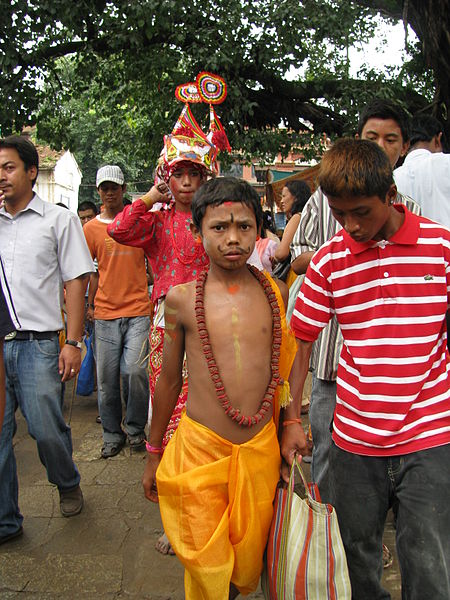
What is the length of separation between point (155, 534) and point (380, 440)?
1.96m

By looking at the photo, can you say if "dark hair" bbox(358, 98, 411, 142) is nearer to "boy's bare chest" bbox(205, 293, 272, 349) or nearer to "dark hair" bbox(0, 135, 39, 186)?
"boy's bare chest" bbox(205, 293, 272, 349)

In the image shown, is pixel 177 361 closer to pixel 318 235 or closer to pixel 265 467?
pixel 265 467

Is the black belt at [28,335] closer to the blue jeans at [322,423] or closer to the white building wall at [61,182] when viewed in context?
the blue jeans at [322,423]

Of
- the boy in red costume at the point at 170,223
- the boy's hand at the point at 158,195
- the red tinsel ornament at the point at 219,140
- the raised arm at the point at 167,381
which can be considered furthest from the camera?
the red tinsel ornament at the point at 219,140

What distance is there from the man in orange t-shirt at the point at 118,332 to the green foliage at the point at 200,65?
11.3ft

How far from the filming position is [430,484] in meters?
1.98

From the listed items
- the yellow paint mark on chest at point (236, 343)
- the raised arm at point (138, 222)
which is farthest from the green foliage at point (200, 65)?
the yellow paint mark on chest at point (236, 343)

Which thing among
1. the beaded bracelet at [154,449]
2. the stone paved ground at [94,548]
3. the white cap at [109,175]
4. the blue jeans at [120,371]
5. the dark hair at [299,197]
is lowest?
the stone paved ground at [94,548]

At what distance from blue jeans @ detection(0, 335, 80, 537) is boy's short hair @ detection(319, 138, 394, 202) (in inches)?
83.5

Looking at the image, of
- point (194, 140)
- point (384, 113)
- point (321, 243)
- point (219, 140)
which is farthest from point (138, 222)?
point (384, 113)

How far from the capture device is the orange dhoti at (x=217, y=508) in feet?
6.89

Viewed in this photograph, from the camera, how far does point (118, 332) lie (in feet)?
16.5

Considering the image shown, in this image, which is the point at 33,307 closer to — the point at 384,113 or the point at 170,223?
the point at 170,223

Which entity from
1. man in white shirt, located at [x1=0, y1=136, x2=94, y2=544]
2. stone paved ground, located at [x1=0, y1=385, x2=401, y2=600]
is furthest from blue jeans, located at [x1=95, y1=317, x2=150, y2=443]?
man in white shirt, located at [x1=0, y1=136, x2=94, y2=544]
